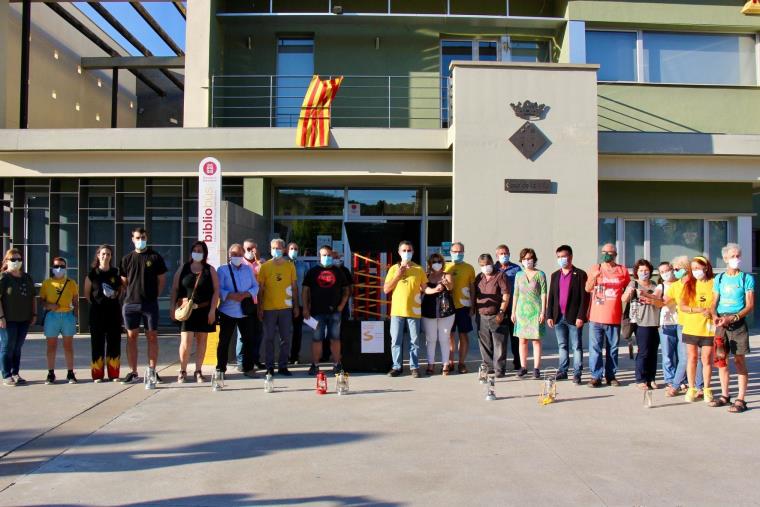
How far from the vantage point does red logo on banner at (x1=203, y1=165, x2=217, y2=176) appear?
10359 millimetres

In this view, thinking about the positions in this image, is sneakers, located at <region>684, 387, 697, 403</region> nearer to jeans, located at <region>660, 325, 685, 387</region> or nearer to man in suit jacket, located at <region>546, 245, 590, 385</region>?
jeans, located at <region>660, 325, 685, 387</region>

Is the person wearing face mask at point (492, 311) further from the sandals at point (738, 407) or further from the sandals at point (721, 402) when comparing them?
the sandals at point (738, 407)

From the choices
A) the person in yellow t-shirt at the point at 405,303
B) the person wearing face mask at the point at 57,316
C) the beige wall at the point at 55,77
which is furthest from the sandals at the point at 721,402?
the beige wall at the point at 55,77

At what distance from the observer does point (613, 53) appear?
14281mm

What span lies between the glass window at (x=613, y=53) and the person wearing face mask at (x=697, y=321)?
7600 mm

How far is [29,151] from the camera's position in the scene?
13.0m

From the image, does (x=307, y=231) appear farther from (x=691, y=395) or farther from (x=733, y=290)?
(x=733, y=290)

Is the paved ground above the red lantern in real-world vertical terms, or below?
below

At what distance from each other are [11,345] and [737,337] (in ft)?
29.3

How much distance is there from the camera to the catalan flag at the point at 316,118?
12.8 meters

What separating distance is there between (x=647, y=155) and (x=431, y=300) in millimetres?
6466

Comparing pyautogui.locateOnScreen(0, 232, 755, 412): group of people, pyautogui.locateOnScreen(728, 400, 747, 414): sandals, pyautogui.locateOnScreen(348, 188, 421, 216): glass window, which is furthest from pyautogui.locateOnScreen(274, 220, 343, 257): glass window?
pyautogui.locateOnScreen(728, 400, 747, 414): sandals

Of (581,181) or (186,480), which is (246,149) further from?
(186,480)

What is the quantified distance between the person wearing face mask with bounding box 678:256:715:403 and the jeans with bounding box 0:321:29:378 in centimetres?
841
